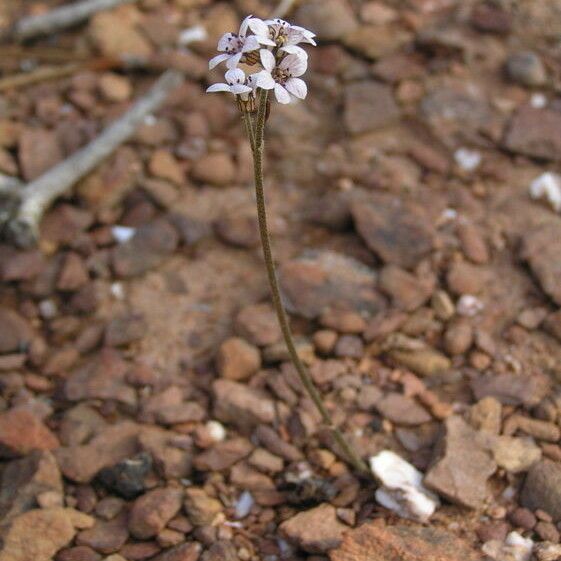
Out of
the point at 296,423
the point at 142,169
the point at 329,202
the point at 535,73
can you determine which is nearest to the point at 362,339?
the point at 296,423

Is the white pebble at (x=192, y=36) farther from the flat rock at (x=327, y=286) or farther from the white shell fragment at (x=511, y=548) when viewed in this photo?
the white shell fragment at (x=511, y=548)

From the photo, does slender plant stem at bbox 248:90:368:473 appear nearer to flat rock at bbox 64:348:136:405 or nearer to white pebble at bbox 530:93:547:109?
flat rock at bbox 64:348:136:405

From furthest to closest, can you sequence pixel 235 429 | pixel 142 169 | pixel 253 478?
pixel 142 169 < pixel 235 429 < pixel 253 478

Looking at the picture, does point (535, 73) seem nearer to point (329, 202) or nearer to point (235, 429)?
point (329, 202)

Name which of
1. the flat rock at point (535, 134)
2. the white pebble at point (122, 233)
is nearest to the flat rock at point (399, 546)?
the white pebble at point (122, 233)

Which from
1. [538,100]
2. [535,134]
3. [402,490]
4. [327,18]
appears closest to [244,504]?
[402,490]

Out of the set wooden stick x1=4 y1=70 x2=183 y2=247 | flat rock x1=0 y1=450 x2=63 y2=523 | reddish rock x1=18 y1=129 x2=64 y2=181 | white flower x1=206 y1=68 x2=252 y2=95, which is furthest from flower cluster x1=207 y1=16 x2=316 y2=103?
reddish rock x1=18 y1=129 x2=64 y2=181
